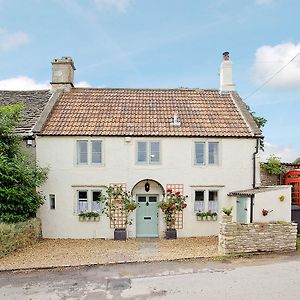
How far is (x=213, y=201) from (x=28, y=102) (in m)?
12.9

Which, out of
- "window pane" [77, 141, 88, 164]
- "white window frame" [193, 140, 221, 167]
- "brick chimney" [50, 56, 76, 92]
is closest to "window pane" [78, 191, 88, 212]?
"window pane" [77, 141, 88, 164]

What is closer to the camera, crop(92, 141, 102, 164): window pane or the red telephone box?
crop(92, 141, 102, 164): window pane

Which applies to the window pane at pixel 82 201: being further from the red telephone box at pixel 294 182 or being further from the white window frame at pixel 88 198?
the red telephone box at pixel 294 182

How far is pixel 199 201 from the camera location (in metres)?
19.3

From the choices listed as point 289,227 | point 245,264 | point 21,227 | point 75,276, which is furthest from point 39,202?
point 289,227

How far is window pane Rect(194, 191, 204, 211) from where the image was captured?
19.3 m

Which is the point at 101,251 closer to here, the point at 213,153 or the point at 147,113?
the point at 213,153

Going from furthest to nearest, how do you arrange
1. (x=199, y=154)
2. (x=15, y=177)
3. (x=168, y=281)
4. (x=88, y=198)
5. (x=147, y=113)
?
(x=147, y=113), (x=199, y=154), (x=88, y=198), (x=15, y=177), (x=168, y=281)

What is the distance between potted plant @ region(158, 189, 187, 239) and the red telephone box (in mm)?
7082

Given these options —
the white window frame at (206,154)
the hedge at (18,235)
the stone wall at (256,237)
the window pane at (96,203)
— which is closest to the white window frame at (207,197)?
the white window frame at (206,154)

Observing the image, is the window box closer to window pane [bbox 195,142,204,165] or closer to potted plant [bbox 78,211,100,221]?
window pane [bbox 195,142,204,165]

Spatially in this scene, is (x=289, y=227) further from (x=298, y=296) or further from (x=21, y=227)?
(x=21, y=227)

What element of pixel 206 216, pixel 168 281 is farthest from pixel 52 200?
pixel 168 281

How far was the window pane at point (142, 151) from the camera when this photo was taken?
19.2 m
